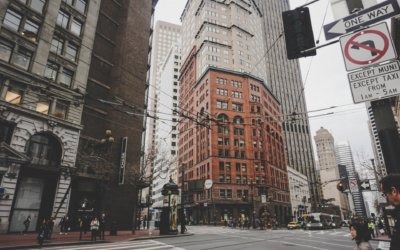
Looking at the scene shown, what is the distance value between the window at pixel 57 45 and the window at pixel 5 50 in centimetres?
418

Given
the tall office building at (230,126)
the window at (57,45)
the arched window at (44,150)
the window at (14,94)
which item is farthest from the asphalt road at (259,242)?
the tall office building at (230,126)

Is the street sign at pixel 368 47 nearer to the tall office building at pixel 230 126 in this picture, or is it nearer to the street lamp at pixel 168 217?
the street lamp at pixel 168 217

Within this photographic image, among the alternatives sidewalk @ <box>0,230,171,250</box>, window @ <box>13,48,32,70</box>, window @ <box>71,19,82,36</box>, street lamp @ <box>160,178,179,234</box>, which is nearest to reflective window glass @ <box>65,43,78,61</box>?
window @ <box>71,19,82,36</box>

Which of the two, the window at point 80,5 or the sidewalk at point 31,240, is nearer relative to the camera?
the sidewalk at point 31,240

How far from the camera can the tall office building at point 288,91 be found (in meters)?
126

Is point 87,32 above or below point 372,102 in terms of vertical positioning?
above

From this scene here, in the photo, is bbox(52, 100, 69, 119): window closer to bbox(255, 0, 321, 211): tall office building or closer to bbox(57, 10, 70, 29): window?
bbox(57, 10, 70, 29): window

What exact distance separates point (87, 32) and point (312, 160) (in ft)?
420

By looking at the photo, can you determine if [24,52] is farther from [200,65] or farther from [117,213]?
[200,65]

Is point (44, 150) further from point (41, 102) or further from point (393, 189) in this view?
point (393, 189)

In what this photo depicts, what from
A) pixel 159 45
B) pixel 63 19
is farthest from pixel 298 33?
pixel 159 45

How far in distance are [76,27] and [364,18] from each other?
3209cm

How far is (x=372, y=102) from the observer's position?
422 cm

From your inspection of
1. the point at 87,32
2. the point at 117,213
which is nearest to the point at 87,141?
the point at 117,213
